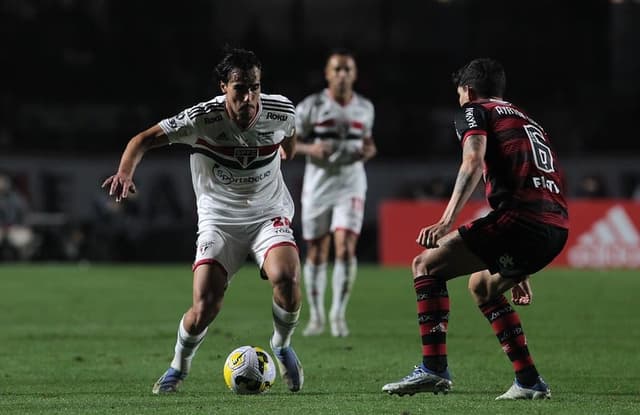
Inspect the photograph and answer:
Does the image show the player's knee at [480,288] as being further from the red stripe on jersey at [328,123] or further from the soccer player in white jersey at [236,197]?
the red stripe on jersey at [328,123]

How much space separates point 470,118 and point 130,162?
2.03 m

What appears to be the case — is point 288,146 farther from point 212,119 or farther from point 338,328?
point 338,328

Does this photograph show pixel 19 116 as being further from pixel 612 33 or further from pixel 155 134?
pixel 155 134

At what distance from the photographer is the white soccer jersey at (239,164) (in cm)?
775

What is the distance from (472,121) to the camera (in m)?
6.93

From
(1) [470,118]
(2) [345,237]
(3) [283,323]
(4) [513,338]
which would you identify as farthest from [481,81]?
(2) [345,237]

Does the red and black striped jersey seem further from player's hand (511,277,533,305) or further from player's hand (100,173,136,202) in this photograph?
player's hand (100,173,136,202)

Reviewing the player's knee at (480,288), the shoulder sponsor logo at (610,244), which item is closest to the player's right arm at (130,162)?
the player's knee at (480,288)

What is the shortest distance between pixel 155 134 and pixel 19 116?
79.2ft

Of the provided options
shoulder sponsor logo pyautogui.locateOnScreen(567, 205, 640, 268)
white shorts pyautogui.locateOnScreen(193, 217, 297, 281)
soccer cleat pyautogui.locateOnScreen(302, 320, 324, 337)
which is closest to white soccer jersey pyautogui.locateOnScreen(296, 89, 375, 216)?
soccer cleat pyautogui.locateOnScreen(302, 320, 324, 337)

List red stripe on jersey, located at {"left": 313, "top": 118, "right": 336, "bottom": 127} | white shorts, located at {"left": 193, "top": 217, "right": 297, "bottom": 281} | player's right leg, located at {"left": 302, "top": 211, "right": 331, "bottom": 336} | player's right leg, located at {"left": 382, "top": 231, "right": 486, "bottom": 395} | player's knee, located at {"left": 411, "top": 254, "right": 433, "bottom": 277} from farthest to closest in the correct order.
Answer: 1. red stripe on jersey, located at {"left": 313, "top": 118, "right": 336, "bottom": 127}
2. player's right leg, located at {"left": 302, "top": 211, "right": 331, "bottom": 336}
3. white shorts, located at {"left": 193, "top": 217, "right": 297, "bottom": 281}
4. player's knee, located at {"left": 411, "top": 254, "right": 433, "bottom": 277}
5. player's right leg, located at {"left": 382, "top": 231, "right": 486, "bottom": 395}

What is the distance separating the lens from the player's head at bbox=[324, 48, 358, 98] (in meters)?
12.1

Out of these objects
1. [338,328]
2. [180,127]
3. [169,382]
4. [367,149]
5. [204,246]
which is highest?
[367,149]

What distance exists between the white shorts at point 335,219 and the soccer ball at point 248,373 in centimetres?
443
